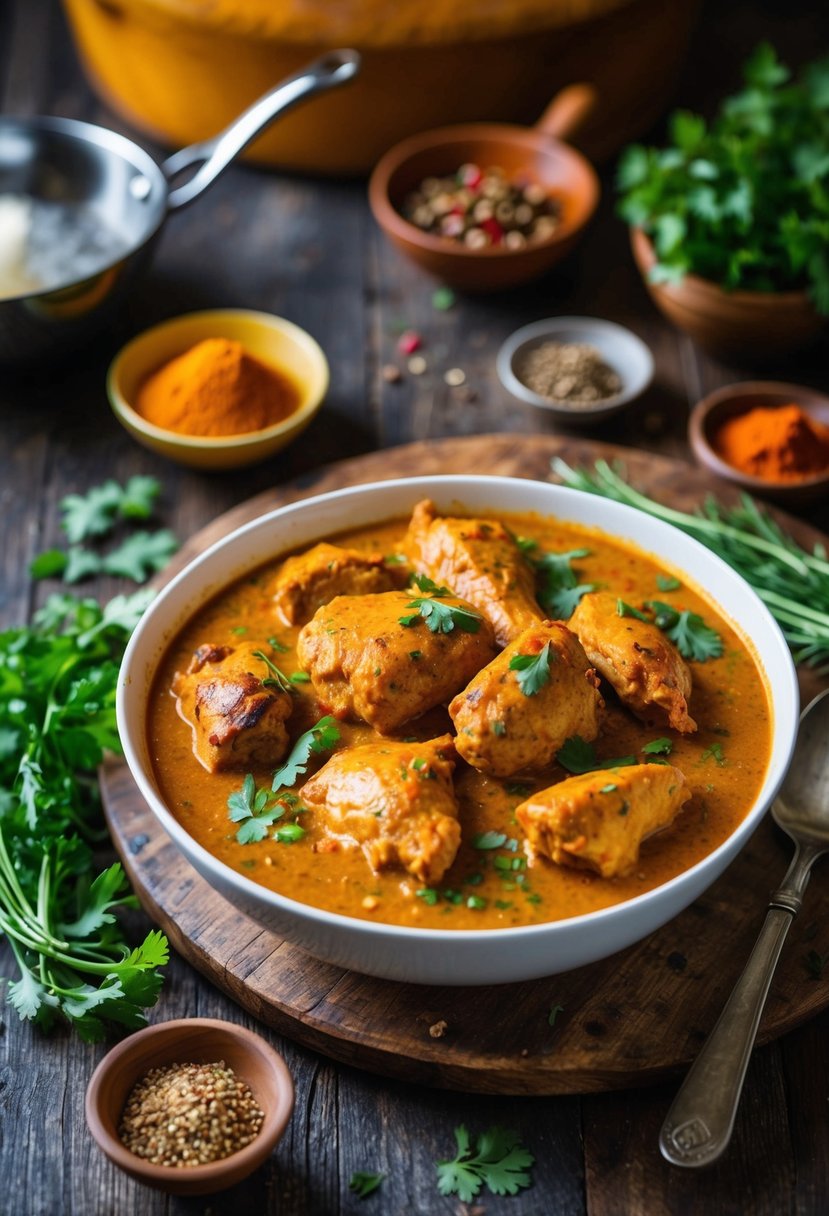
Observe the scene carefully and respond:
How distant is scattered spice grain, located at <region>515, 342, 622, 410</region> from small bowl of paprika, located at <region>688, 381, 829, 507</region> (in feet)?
1.50

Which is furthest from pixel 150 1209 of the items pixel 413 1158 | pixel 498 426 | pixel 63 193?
pixel 63 193

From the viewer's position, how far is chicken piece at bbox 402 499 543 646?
380 cm

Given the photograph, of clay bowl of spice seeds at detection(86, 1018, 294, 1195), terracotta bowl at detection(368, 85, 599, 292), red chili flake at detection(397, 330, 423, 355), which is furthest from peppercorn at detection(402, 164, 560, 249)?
clay bowl of spice seeds at detection(86, 1018, 294, 1195)

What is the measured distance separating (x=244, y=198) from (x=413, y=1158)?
5303 millimetres

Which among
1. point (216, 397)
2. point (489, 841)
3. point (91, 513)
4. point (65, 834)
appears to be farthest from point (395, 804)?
point (216, 397)

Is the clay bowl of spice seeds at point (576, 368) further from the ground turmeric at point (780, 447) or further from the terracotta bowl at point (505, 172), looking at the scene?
the ground turmeric at point (780, 447)

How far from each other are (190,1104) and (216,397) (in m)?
2.96

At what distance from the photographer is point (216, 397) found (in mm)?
5227

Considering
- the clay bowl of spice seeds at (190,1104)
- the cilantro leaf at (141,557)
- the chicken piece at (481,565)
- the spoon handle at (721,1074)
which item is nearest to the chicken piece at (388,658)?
the chicken piece at (481,565)

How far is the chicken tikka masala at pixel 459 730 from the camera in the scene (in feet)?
10.5

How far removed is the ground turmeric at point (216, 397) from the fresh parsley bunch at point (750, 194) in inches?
70.9

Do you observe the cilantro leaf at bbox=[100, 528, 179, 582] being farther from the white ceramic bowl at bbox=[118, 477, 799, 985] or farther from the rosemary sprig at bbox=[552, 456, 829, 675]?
the rosemary sprig at bbox=[552, 456, 829, 675]

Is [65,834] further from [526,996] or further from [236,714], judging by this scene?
[526,996]

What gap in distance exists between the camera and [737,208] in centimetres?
551
